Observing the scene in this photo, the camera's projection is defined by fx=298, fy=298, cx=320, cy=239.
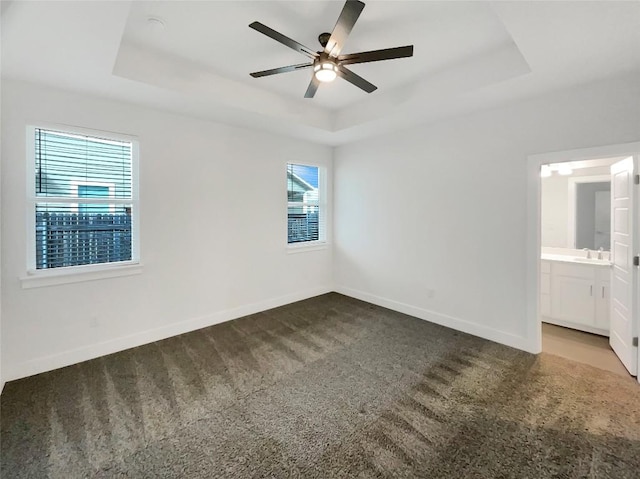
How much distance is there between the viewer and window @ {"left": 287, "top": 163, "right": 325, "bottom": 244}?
15.8ft

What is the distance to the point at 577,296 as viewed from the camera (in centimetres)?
361

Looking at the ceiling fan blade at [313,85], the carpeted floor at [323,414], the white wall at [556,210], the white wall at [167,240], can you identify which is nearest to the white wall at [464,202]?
the carpeted floor at [323,414]

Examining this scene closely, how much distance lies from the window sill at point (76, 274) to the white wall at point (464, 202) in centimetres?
321

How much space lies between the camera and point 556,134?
9.43 feet

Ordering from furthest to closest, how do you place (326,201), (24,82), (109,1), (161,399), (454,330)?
(326,201), (454,330), (24,82), (161,399), (109,1)

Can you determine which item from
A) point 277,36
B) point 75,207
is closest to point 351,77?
point 277,36

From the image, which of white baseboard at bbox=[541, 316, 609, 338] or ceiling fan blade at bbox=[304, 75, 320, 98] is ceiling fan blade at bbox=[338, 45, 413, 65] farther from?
white baseboard at bbox=[541, 316, 609, 338]

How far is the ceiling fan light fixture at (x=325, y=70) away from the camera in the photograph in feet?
7.25

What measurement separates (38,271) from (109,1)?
2.41 m

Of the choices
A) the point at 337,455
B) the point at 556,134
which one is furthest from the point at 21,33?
the point at 556,134

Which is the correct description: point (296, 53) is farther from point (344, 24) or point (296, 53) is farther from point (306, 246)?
point (306, 246)

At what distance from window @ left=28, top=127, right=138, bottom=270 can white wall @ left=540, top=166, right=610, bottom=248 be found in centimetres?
531

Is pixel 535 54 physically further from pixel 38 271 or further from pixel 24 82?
pixel 38 271

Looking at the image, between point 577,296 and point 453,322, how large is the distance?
150cm
